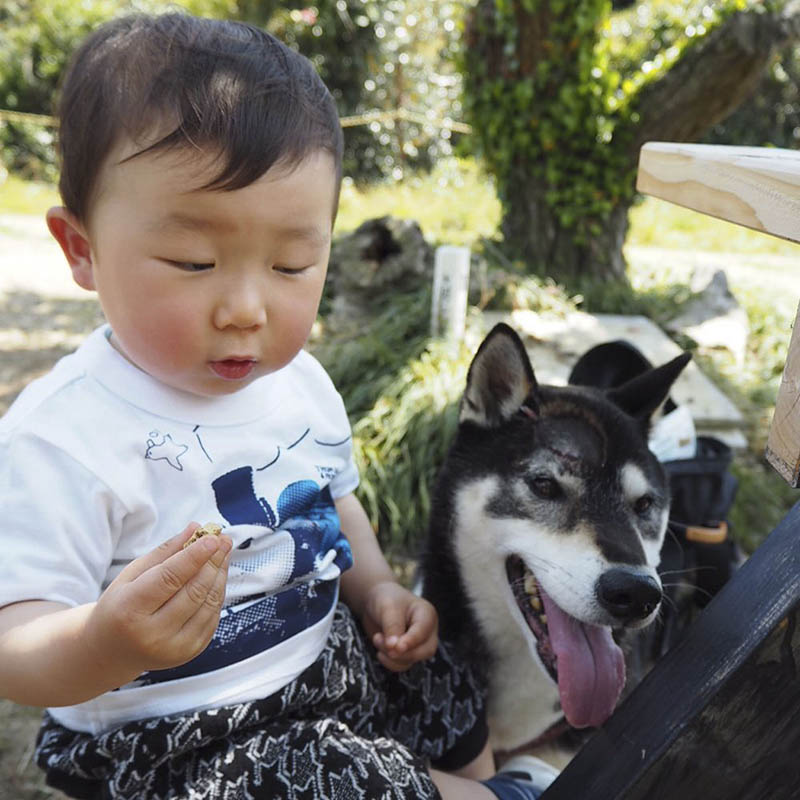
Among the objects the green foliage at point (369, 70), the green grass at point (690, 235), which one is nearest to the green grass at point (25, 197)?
the green foliage at point (369, 70)

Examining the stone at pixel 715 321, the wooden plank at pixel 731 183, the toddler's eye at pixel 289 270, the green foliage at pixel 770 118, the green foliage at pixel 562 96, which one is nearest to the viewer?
the wooden plank at pixel 731 183

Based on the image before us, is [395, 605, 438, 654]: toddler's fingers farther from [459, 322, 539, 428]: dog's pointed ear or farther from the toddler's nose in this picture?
the toddler's nose

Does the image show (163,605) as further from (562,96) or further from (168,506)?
(562,96)

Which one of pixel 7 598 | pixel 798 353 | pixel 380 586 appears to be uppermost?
pixel 798 353

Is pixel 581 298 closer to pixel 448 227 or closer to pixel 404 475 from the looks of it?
pixel 404 475

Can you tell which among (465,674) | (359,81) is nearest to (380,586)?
(465,674)

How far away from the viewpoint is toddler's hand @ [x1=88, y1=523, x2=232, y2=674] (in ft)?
3.21

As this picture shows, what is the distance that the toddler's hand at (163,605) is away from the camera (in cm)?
98

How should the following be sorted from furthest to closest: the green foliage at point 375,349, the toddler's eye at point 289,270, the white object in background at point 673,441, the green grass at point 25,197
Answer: the green grass at point 25,197, the green foliage at point 375,349, the white object in background at point 673,441, the toddler's eye at point 289,270

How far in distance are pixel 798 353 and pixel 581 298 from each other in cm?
435

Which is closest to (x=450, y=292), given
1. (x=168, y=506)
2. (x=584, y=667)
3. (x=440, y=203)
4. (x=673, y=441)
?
(x=673, y=441)

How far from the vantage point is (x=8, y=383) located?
15.0ft

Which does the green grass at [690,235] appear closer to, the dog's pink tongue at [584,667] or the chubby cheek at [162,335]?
the dog's pink tongue at [584,667]

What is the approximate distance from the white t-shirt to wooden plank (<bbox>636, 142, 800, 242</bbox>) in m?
0.87
